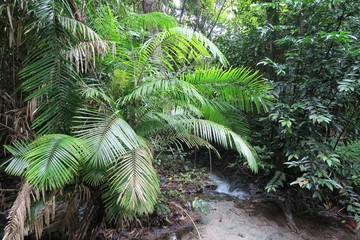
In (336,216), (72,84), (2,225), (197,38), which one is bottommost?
(2,225)

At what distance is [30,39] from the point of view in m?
2.19

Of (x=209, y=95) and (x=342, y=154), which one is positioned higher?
(x=209, y=95)

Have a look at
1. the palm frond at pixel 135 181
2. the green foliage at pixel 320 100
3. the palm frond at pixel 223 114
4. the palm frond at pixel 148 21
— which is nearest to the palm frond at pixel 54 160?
the palm frond at pixel 135 181

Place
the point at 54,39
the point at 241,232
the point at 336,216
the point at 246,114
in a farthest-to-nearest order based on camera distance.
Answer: the point at 246,114 < the point at 336,216 < the point at 241,232 < the point at 54,39

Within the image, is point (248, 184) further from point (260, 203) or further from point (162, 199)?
point (162, 199)

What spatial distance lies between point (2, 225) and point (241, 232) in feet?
8.26

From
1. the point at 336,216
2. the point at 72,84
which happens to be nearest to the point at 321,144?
the point at 336,216

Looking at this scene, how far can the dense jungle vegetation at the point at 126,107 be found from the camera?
1860 millimetres

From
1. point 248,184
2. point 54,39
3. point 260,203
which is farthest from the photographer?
point 248,184

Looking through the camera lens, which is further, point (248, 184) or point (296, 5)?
point (248, 184)

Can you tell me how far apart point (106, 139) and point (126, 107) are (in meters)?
0.61

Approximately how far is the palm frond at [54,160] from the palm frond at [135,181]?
32 centimetres

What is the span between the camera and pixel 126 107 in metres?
2.36

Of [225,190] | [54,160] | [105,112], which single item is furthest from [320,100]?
[54,160]
